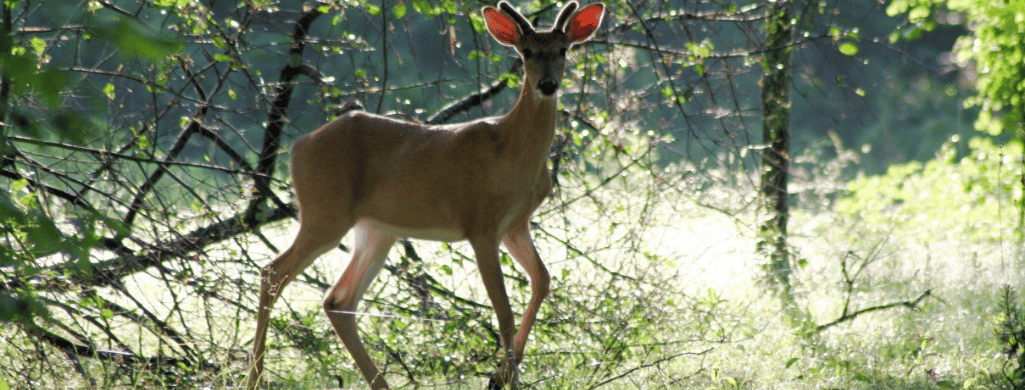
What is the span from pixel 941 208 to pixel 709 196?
4.54m

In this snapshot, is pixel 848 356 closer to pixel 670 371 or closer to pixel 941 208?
pixel 670 371

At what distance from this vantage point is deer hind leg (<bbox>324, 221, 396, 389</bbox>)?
4.42 metres

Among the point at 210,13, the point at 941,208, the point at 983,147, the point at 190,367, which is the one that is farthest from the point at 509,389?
the point at 941,208

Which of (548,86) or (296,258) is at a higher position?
(548,86)

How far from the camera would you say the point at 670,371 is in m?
4.76

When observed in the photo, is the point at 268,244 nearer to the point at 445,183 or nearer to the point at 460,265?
the point at 460,265

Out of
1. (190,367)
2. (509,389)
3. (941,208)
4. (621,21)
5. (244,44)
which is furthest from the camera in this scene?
(941,208)

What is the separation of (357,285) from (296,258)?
0.38 meters

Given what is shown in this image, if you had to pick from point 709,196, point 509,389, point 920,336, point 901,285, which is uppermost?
point 709,196

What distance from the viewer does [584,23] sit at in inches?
156

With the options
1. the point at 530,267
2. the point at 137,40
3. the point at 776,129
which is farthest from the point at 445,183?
the point at 776,129

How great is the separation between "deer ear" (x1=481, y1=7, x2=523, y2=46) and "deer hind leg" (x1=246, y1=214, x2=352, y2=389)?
998 millimetres

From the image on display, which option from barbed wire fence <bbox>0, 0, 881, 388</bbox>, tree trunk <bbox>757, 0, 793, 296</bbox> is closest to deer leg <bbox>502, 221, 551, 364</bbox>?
barbed wire fence <bbox>0, 0, 881, 388</bbox>

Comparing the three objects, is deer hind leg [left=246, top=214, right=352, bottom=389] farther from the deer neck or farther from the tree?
the tree
